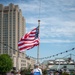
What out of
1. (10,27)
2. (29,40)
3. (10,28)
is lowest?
(29,40)

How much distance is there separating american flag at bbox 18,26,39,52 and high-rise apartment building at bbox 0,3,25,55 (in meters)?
150

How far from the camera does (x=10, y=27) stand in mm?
172125

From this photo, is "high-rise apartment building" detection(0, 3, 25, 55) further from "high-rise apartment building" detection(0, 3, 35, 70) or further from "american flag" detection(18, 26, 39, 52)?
"american flag" detection(18, 26, 39, 52)

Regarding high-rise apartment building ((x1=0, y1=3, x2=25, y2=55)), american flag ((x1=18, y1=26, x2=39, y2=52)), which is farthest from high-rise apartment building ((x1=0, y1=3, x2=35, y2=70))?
american flag ((x1=18, y1=26, x2=39, y2=52))

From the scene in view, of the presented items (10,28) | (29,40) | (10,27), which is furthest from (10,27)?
(29,40)

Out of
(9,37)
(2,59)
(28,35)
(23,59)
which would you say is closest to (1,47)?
(9,37)

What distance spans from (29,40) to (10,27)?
15801cm

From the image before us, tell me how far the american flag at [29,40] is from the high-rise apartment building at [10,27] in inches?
5901

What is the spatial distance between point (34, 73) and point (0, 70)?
71684 millimetres

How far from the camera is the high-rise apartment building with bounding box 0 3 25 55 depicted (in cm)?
16762

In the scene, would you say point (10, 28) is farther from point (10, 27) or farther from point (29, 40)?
point (29, 40)

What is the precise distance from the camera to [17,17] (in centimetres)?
17262

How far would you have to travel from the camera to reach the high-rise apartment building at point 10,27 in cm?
16762

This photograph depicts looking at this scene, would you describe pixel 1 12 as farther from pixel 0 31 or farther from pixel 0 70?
pixel 0 70
